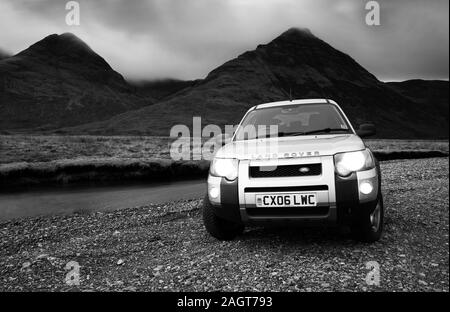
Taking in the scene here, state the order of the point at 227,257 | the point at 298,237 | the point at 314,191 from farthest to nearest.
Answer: the point at 298,237
the point at 227,257
the point at 314,191

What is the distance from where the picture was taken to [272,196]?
442 cm

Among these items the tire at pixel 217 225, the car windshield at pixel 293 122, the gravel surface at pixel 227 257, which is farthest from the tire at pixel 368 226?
the tire at pixel 217 225

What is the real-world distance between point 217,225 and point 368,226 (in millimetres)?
2043

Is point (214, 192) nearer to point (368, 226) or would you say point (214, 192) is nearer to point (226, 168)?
point (226, 168)

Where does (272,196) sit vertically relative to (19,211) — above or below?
above

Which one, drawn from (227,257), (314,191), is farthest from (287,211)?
(227,257)

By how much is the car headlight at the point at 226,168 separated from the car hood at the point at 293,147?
0.07 metres

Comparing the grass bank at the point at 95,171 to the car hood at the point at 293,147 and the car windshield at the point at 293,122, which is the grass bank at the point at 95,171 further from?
the car hood at the point at 293,147

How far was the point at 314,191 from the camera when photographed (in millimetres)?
4297

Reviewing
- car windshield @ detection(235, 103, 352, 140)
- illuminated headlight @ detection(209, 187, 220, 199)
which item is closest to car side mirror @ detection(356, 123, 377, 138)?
car windshield @ detection(235, 103, 352, 140)

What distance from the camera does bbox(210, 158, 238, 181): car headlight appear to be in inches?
185
